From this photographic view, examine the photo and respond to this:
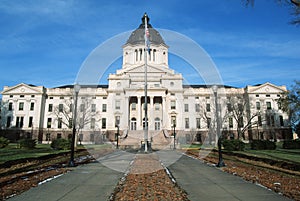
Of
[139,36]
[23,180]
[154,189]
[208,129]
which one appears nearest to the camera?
[154,189]

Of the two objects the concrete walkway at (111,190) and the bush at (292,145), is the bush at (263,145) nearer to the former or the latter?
the bush at (292,145)

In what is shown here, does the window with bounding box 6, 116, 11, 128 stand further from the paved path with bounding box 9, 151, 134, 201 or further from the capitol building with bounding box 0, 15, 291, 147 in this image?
the paved path with bounding box 9, 151, 134, 201

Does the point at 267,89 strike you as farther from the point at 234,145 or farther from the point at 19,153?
the point at 19,153

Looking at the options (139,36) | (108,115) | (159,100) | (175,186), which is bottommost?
(175,186)

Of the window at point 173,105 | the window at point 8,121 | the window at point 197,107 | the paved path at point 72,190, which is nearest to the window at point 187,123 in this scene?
the window at point 197,107

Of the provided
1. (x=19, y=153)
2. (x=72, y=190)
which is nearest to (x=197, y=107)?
(x=19, y=153)

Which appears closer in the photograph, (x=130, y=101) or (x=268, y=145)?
(x=268, y=145)

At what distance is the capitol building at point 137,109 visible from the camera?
6019 centimetres

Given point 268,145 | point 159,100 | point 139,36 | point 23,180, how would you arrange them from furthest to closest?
1. point 139,36
2. point 159,100
3. point 268,145
4. point 23,180

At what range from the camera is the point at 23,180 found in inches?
353

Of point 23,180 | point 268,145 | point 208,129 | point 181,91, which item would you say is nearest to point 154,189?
point 23,180

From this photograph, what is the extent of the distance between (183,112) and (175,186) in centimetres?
5625

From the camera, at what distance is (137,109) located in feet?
204

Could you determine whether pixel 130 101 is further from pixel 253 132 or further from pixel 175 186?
pixel 175 186
